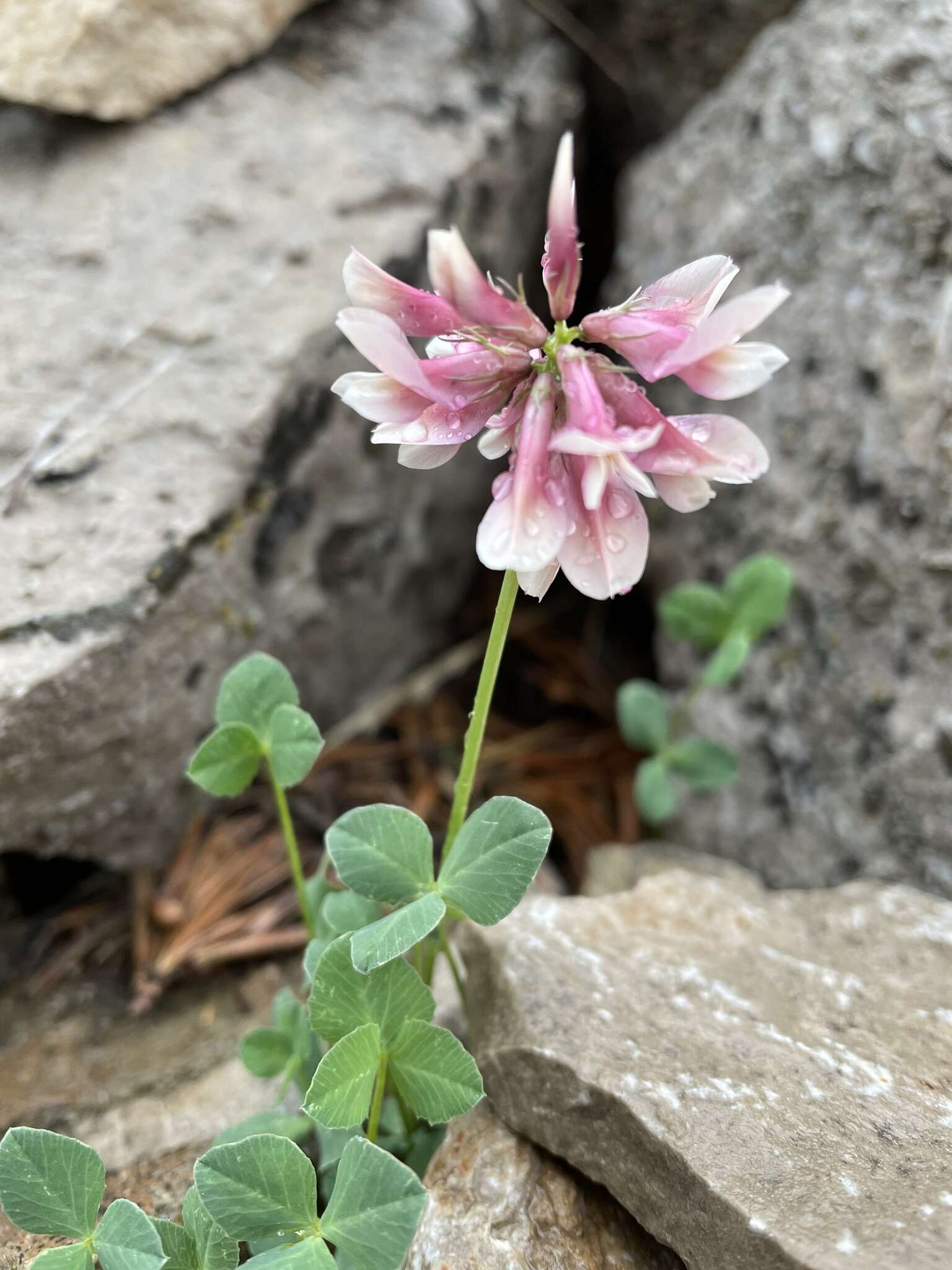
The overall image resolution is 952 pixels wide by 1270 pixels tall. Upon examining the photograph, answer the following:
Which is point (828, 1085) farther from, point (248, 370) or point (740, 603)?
point (248, 370)

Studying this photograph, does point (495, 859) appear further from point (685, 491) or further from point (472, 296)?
point (472, 296)

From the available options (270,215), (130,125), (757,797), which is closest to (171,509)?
(270,215)

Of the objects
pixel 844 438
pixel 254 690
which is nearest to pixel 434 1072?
pixel 254 690

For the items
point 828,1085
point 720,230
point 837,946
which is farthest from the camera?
point 720,230

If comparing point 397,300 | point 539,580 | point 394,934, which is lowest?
point 394,934

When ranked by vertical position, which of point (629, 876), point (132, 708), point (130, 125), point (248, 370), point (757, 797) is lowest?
point (629, 876)

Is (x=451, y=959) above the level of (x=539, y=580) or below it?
below
